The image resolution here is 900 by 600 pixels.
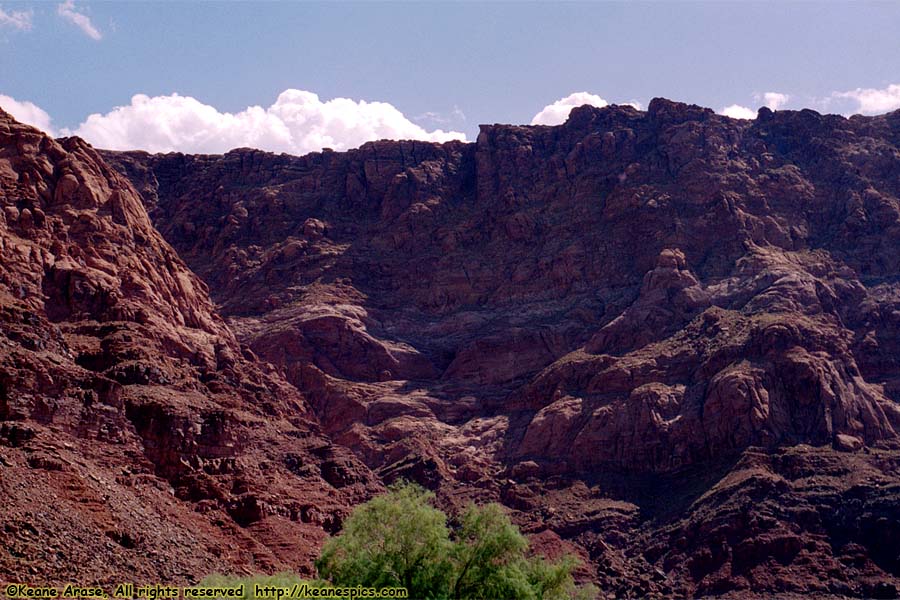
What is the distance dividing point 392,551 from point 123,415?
27486 mm

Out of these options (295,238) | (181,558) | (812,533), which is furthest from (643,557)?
(295,238)

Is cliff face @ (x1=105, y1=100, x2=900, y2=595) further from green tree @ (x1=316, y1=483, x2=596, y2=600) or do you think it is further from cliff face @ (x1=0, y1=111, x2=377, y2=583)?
green tree @ (x1=316, y1=483, x2=596, y2=600)

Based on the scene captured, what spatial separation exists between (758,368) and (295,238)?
58.3m

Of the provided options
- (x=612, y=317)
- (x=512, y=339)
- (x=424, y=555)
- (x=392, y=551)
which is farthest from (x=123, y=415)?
(x=612, y=317)

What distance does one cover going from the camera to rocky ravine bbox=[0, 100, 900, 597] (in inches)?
3184

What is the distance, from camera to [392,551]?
54406 millimetres

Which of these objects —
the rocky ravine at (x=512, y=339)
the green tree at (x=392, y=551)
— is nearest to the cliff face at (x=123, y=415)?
the rocky ravine at (x=512, y=339)

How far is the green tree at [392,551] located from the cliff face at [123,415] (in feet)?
34.9

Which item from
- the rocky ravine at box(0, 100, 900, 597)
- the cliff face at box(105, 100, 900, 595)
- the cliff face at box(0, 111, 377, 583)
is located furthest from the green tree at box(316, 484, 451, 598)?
the cliff face at box(105, 100, 900, 595)

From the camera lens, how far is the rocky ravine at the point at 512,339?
8088cm

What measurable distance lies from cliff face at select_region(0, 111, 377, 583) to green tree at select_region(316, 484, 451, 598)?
34.9ft

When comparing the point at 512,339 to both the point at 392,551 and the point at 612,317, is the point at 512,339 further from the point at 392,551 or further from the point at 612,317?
the point at 392,551

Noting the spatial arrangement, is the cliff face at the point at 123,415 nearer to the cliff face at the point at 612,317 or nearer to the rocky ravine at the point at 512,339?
the rocky ravine at the point at 512,339

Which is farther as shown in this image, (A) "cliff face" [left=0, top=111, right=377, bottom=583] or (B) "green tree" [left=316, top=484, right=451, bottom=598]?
(A) "cliff face" [left=0, top=111, right=377, bottom=583]
